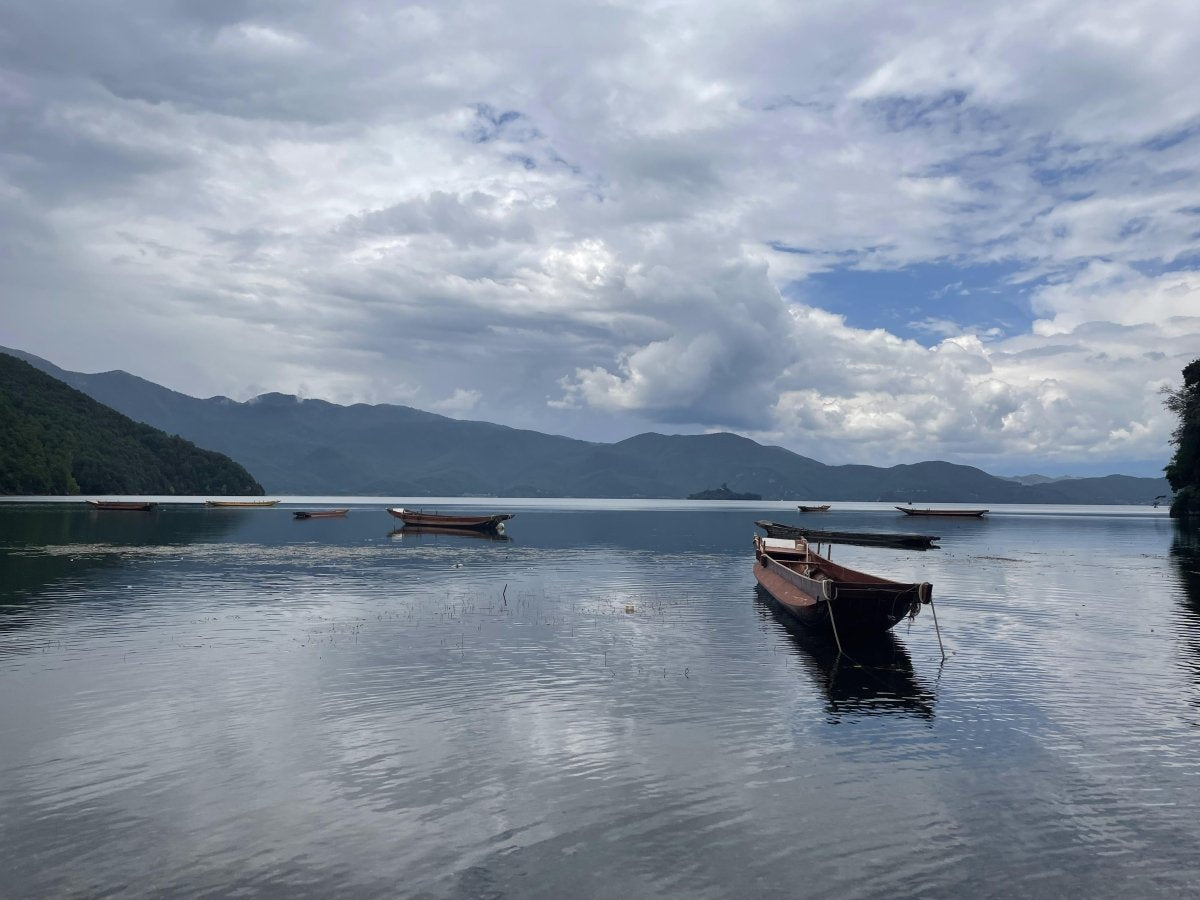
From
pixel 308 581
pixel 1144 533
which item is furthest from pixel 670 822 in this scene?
pixel 1144 533

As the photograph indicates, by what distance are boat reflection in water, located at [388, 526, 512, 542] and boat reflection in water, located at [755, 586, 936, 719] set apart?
3138 inches

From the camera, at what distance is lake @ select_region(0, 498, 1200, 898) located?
1462 cm

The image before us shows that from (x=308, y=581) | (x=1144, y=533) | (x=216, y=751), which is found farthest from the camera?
(x=1144, y=533)

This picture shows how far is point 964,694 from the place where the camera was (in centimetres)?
2834

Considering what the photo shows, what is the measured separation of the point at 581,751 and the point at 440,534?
113 metres

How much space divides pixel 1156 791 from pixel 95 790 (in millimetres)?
23982

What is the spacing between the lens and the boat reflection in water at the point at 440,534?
11944cm

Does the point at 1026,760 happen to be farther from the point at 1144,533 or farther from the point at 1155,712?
the point at 1144,533

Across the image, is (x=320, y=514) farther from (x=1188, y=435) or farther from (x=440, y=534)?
(x=1188, y=435)

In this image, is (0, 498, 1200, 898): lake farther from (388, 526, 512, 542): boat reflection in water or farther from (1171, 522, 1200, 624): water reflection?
(388, 526, 512, 542): boat reflection in water

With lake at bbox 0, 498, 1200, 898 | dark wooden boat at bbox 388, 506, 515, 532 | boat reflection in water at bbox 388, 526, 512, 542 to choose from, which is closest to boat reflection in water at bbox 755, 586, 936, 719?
lake at bbox 0, 498, 1200, 898

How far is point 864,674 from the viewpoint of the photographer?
3184 centimetres

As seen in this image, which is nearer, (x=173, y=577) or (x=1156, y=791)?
(x=1156, y=791)

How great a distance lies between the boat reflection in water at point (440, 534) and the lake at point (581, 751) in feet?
231
